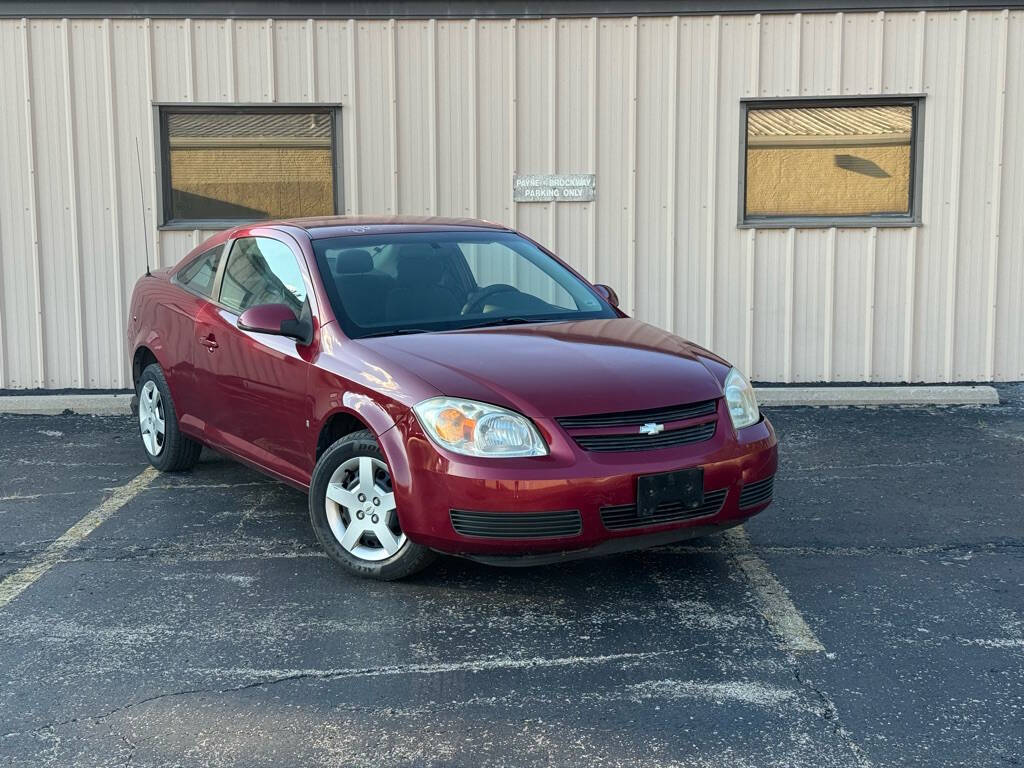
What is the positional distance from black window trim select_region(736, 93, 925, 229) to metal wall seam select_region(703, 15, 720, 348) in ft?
0.66

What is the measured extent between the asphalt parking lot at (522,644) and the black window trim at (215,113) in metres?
3.70

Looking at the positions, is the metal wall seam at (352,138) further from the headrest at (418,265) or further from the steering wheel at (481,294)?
the steering wheel at (481,294)

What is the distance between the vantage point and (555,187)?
971 centimetres

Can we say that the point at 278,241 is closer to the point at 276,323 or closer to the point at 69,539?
the point at 276,323

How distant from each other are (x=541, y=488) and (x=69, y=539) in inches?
107

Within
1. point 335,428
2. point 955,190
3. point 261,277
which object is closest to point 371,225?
point 261,277

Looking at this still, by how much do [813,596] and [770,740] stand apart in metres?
1.43

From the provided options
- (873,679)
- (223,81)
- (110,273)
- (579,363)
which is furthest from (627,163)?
(873,679)

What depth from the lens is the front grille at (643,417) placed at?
466cm

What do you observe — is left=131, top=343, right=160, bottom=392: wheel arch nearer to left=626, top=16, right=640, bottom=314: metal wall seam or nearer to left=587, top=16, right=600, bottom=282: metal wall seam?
left=587, top=16, right=600, bottom=282: metal wall seam

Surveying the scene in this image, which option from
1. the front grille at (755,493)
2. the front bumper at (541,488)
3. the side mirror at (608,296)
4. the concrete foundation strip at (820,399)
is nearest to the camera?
the front bumper at (541,488)

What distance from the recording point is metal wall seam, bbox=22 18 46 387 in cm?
955

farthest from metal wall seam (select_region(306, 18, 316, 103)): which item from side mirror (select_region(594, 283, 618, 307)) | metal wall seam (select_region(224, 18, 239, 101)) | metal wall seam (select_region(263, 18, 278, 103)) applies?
side mirror (select_region(594, 283, 618, 307))

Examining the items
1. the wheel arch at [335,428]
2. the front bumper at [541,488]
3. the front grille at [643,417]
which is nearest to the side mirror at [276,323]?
the wheel arch at [335,428]
